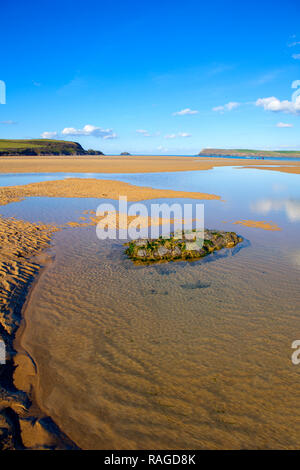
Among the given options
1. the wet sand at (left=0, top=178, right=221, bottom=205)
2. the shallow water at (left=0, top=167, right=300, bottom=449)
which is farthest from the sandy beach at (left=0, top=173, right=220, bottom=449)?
the wet sand at (left=0, top=178, right=221, bottom=205)

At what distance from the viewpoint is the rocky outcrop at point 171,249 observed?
1098 cm

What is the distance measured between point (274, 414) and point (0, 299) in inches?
306

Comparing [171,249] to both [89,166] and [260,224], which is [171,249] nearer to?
[260,224]

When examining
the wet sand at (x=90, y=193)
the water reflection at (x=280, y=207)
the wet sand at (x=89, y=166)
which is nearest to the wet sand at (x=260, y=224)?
the water reflection at (x=280, y=207)

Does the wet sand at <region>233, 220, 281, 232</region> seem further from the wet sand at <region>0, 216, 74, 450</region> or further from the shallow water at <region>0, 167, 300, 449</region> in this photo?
the wet sand at <region>0, 216, 74, 450</region>

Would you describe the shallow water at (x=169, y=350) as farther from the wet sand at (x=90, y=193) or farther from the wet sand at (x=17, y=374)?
the wet sand at (x=90, y=193)

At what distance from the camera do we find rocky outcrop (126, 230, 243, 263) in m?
11.0

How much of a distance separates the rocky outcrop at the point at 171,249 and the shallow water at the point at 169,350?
575 mm

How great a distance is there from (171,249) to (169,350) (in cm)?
579

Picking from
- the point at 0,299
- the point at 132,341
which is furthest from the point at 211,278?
the point at 0,299

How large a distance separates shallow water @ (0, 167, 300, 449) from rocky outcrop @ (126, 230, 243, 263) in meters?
0.57

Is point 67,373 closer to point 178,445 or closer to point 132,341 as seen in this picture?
point 132,341

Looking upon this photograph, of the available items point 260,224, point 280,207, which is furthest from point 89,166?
point 260,224

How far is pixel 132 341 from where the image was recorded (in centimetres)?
612
